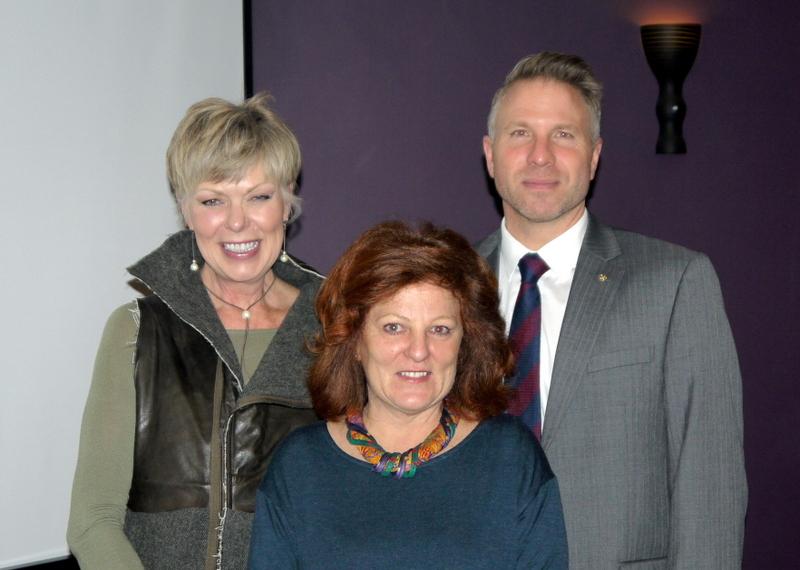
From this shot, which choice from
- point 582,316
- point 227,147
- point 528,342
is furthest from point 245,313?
point 582,316

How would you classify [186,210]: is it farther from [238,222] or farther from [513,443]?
[513,443]

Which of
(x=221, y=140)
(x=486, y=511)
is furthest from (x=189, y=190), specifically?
(x=486, y=511)

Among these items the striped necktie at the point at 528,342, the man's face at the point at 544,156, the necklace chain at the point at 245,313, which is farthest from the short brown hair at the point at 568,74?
the necklace chain at the point at 245,313

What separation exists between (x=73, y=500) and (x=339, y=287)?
0.73 m

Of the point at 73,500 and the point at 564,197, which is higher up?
the point at 564,197

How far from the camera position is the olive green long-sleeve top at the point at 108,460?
7.72 feet

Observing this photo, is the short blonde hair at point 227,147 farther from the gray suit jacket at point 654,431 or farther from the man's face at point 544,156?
the gray suit jacket at point 654,431

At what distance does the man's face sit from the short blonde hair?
527mm

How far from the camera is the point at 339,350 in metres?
2.41

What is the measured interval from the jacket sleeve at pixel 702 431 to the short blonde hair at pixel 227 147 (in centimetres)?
95

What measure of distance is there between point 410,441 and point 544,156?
2.52 ft

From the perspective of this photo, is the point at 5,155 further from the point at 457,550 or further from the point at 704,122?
the point at 704,122

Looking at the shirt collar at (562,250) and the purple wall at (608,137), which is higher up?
the purple wall at (608,137)

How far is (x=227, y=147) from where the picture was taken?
250 centimetres
